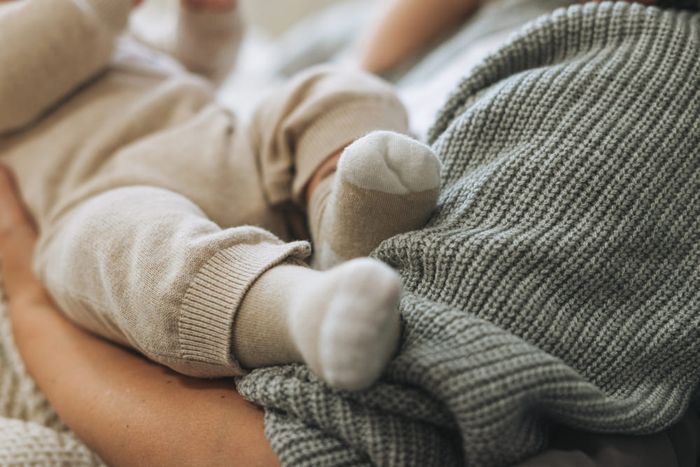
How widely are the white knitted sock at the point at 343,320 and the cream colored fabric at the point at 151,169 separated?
1.8 inches

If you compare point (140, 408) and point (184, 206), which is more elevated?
point (184, 206)

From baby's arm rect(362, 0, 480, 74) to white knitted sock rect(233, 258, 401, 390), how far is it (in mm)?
689

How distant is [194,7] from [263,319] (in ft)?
2.12

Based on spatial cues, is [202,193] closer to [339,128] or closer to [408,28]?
[339,128]

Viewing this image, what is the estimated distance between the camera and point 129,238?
50 centimetres

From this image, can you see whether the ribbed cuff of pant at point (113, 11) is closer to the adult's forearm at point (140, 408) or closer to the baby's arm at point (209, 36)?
the baby's arm at point (209, 36)

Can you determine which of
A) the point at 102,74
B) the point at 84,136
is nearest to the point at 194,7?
the point at 102,74

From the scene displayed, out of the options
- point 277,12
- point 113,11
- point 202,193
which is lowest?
point 277,12

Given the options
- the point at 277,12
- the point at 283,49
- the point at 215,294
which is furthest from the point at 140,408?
the point at 277,12

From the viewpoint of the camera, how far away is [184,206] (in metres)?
0.54

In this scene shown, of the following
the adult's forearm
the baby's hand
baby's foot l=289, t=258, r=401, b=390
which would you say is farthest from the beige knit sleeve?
baby's foot l=289, t=258, r=401, b=390

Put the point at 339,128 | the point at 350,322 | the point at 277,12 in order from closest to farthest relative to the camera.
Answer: the point at 350,322 < the point at 339,128 < the point at 277,12

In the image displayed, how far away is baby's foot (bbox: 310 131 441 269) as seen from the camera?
1.48 feet

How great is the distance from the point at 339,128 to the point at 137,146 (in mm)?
221
